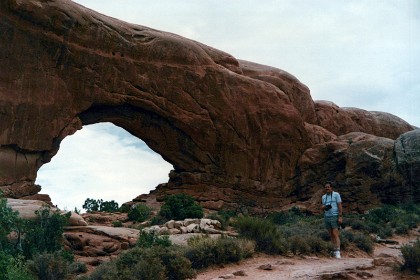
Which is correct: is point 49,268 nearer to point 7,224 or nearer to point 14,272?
point 14,272

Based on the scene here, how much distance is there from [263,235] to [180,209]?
41.1 feet

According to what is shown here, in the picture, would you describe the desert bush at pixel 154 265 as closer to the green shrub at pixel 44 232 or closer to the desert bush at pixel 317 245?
the desert bush at pixel 317 245

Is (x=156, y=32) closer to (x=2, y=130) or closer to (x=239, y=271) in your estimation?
(x=2, y=130)

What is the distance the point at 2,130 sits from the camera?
2438 centimetres

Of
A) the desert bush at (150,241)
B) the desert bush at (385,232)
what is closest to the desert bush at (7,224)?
the desert bush at (150,241)

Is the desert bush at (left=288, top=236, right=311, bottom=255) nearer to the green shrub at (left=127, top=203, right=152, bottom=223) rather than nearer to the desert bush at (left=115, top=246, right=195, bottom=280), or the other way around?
the desert bush at (left=115, top=246, right=195, bottom=280)

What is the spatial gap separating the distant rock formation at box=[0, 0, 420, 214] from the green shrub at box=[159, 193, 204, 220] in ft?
15.2

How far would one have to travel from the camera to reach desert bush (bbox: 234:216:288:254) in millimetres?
12438

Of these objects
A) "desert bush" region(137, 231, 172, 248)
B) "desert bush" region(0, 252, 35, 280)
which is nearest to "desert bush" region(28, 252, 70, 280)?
"desert bush" region(0, 252, 35, 280)

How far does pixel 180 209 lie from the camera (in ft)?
81.4

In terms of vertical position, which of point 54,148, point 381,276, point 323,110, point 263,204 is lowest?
point 381,276

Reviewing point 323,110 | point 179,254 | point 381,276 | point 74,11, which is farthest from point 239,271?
point 323,110

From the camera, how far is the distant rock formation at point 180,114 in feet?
81.9

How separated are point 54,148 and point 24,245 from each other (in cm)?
1318
